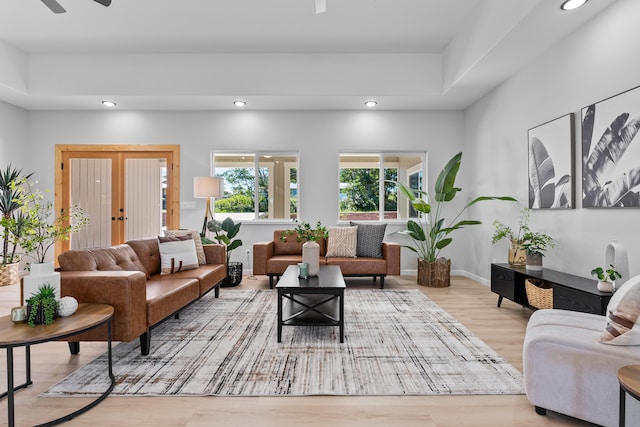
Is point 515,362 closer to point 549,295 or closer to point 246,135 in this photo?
point 549,295

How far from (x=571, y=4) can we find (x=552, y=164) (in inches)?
58.3

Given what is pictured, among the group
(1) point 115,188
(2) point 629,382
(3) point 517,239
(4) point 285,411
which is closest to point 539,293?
(3) point 517,239

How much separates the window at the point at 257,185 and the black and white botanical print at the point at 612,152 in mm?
4042

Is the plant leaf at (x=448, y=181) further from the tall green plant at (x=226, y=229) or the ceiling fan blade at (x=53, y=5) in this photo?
the ceiling fan blade at (x=53, y=5)

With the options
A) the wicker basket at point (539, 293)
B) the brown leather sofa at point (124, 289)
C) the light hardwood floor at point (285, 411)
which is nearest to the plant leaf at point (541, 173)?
the wicker basket at point (539, 293)

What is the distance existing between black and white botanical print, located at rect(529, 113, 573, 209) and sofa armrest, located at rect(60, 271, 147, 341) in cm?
389

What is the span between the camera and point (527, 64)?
409 cm

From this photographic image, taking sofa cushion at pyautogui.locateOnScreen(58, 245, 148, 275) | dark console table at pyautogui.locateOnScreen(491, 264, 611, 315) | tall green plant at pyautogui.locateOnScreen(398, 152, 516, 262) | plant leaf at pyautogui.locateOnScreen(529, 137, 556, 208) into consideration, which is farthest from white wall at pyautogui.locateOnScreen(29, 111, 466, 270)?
sofa cushion at pyautogui.locateOnScreen(58, 245, 148, 275)

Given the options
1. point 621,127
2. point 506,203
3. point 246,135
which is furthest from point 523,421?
point 246,135

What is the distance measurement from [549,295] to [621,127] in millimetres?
1505

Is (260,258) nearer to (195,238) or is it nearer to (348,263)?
(195,238)

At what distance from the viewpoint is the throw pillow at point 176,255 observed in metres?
3.63

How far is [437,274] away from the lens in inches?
196

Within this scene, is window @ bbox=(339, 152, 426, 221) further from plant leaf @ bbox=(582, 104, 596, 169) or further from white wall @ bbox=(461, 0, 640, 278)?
plant leaf @ bbox=(582, 104, 596, 169)
